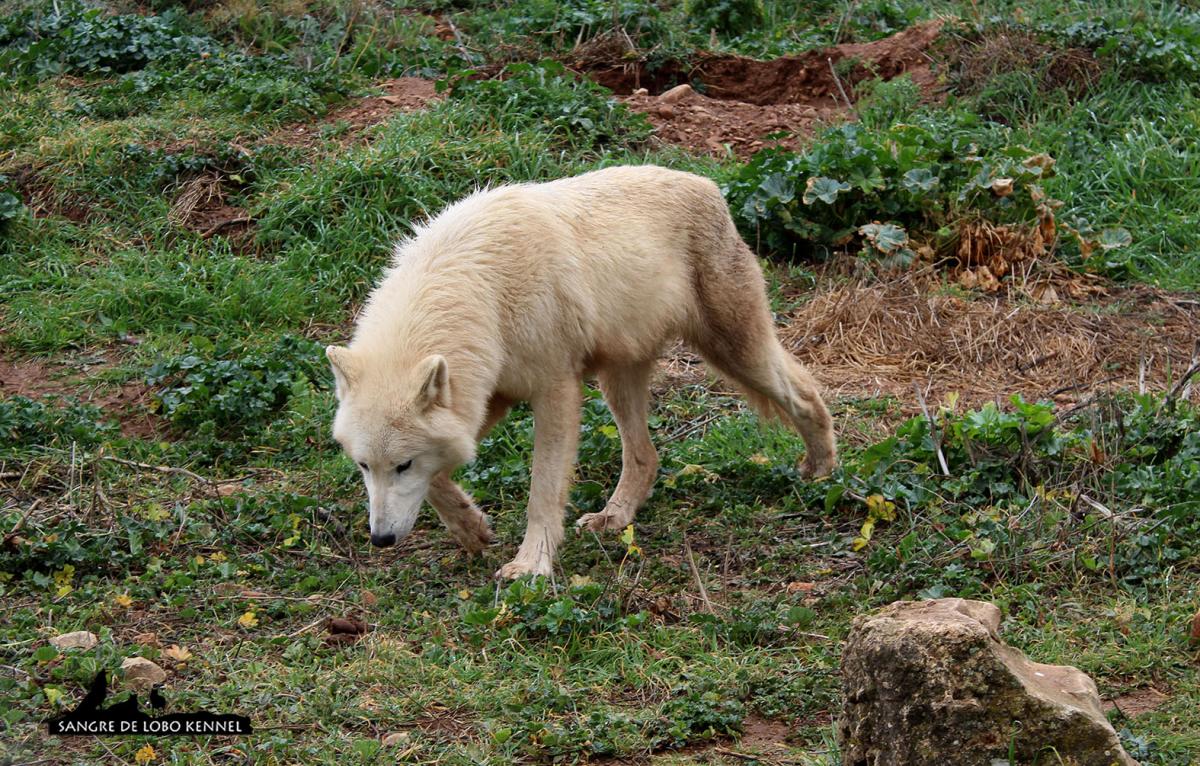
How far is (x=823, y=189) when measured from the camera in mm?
9398

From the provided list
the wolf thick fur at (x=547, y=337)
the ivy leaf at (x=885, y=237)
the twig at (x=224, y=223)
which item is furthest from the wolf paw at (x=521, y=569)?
the twig at (x=224, y=223)

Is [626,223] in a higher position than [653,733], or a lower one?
higher

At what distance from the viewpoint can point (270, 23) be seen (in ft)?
41.0

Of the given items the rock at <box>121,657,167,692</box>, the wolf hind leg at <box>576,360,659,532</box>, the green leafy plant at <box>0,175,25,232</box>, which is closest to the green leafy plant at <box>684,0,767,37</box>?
the green leafy plant at <box>0,175,25,232</box>

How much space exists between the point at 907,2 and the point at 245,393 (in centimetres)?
874

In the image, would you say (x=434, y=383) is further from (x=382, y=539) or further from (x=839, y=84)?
(x=839, y=84)

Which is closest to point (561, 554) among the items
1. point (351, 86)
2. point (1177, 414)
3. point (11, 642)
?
point (11, 642)

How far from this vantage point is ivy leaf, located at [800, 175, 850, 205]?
9.35 m

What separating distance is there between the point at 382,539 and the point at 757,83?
7.79 m

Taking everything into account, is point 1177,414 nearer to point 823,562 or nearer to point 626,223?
point 823,562

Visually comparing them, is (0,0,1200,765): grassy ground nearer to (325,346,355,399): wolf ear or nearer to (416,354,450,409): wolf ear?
(416,354,450,409): wolf ear

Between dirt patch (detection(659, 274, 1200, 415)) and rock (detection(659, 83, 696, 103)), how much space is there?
299 centimetres

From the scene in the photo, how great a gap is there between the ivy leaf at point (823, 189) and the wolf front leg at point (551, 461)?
3595 millimetres

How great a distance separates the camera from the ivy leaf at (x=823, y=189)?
935 centimetres
